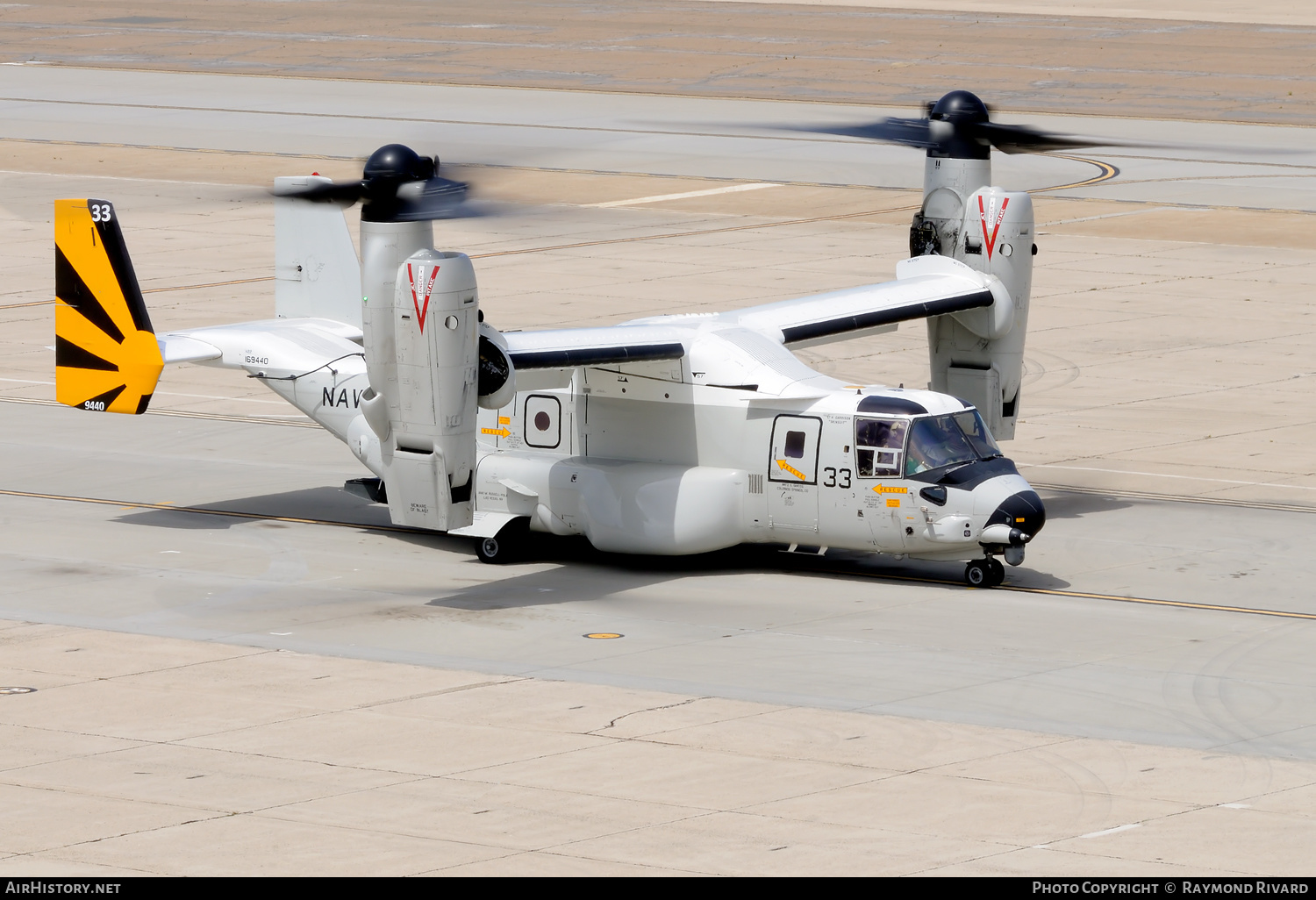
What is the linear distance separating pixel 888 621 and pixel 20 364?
76.7ft

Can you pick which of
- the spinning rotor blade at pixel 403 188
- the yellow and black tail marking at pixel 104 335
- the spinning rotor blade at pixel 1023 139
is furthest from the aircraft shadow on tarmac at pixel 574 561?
the spinning rotor blade at pixel 1023 139

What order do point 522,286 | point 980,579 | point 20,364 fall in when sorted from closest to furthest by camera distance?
point 980,579 → point 20,364 → point 522,286

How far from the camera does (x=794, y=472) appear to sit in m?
26.1

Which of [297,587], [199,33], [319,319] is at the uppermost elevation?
[199,33]

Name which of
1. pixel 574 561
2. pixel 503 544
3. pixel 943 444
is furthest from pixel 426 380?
pixel 943 444

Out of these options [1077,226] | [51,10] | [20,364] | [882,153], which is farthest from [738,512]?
[51,10]

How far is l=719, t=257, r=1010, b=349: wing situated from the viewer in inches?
1137

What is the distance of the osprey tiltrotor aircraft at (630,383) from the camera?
2452cm

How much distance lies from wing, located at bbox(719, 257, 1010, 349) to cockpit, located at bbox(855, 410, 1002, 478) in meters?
3.00

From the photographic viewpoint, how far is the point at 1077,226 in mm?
55781

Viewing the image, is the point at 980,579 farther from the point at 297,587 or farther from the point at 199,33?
the point at 199,33

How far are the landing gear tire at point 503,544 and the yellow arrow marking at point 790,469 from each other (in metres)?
3.77

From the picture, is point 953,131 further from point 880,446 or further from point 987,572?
point 987,572

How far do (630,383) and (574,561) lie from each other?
8.67ft
